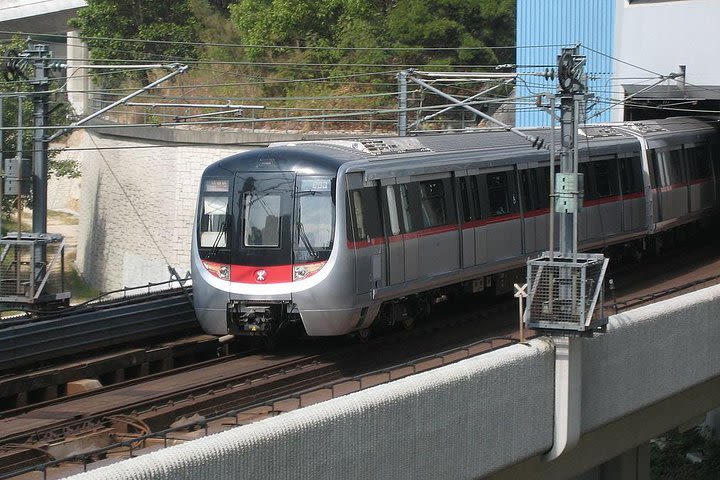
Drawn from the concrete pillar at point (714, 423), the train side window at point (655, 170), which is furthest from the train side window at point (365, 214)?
the concrete pillar at point (714, 423)

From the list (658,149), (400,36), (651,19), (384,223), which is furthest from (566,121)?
(400,36)

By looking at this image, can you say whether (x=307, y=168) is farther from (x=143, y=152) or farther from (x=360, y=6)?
(x=360, y=6)

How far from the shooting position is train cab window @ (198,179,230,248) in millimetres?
15062

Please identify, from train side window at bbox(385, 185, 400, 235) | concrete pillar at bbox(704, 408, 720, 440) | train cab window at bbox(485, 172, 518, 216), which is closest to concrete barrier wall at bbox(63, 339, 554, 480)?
train side window at bbox(385, 185, 400, 235)

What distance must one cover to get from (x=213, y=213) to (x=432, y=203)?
3.03 meters

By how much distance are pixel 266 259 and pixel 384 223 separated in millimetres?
1591

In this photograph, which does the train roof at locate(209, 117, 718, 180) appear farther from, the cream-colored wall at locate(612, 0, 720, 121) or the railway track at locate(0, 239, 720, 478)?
the cream-colored wall at locate(612, 0, 720, 121)

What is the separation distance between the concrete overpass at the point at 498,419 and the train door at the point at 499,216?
356cm

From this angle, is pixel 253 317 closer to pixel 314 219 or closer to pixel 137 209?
pixel 314 219

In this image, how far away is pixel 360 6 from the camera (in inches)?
1761

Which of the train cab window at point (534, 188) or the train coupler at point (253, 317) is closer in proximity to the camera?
the train coupler at point (253, 317)

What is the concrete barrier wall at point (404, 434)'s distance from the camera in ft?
27.0

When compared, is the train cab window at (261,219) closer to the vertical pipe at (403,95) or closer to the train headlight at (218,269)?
the train headlight at (218,269)

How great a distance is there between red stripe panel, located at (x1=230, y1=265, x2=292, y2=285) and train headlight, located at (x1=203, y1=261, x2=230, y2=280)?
7 centimetres
